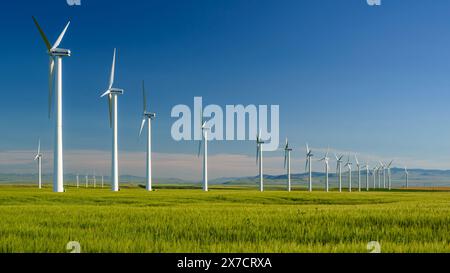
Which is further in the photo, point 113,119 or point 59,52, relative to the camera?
point 113,119

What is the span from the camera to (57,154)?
2849 inches

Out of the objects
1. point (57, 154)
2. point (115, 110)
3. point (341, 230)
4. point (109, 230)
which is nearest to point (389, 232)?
point (341, 230)

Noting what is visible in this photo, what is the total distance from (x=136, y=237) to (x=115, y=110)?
75899mm

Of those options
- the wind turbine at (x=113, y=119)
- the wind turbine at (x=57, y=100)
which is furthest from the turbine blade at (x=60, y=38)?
the wind turbine at (x=113, y=119)
